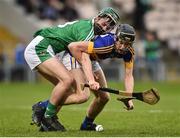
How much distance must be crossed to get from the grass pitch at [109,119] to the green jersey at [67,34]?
4.54 ft

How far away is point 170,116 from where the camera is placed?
52.5 feet

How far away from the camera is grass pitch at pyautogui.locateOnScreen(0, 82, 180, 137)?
41.3 ft

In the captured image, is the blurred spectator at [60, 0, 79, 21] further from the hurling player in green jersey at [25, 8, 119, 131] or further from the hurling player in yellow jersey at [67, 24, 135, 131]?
the hurling player in yellow jersey at [67, 24, 135, 131]

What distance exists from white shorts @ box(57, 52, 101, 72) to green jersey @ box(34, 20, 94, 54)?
0.20 m

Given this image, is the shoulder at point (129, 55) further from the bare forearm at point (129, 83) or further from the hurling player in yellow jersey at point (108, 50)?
the bare forearm at point (129, 83)

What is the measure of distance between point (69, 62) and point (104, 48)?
103cm

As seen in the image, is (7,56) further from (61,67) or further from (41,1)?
(61,67)

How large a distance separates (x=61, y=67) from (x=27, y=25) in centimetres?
2202

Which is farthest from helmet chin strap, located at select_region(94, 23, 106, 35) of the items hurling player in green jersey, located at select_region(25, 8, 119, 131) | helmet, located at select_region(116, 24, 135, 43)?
helmet, located at select_region(116, 24, 135, 43)

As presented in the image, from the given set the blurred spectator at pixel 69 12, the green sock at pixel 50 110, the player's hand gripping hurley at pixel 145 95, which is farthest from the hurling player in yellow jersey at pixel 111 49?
the blurred spectator at pixel 69 12

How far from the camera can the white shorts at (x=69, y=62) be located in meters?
13.0

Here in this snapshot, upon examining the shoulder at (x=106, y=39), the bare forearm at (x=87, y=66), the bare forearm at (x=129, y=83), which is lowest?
the bare forearm at (x=129, y=83)

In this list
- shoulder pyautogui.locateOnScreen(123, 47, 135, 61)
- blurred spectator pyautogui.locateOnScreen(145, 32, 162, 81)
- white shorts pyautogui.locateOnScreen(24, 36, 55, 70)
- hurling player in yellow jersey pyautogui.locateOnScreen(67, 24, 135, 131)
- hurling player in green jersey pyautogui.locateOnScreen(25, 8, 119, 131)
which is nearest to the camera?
hurling player in yellow jersey pyautogui.locateOnScreen(67, 24, 135, 131)

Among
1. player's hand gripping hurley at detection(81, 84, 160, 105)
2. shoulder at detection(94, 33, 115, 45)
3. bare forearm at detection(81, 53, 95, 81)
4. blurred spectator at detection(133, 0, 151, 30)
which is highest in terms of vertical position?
blurred spectator at detection(133, 0, 151, 30)
